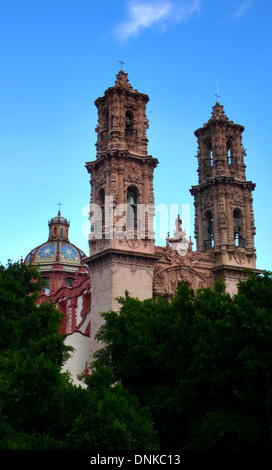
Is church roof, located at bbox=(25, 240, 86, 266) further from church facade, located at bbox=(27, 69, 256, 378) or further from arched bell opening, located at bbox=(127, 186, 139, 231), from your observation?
arched bell opening, located at bbox=(127, 186, 139, 231)

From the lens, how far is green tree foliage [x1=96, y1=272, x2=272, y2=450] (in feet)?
65.8

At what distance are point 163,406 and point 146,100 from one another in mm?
28644

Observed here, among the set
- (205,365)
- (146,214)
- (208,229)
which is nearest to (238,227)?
(208,229)

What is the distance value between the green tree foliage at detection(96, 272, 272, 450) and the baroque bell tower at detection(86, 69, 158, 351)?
30.6 feet

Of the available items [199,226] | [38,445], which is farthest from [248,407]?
[199,226]

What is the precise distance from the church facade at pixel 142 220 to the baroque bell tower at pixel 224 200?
82mm

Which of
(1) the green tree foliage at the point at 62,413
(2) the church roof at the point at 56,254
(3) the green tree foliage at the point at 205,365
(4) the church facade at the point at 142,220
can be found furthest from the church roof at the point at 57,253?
(1) the green tree foliage at the point at 62,413

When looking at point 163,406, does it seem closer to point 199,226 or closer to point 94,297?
point 94,297

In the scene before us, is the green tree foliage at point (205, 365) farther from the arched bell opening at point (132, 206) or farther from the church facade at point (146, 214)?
the arched bell opening at point (132, 206)

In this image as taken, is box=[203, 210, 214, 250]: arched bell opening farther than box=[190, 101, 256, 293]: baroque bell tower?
Yes

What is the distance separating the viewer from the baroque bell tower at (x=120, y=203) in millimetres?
39312

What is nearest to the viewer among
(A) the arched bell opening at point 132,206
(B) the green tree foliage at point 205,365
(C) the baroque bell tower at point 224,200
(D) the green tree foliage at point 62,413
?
(D) the green tree foliage at point 62,413

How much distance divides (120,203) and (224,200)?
32.5ft

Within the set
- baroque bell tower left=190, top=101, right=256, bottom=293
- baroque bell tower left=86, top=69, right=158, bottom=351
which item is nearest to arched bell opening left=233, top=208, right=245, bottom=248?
baroque bell tower left=190, top=101, right=256, bottom=293
